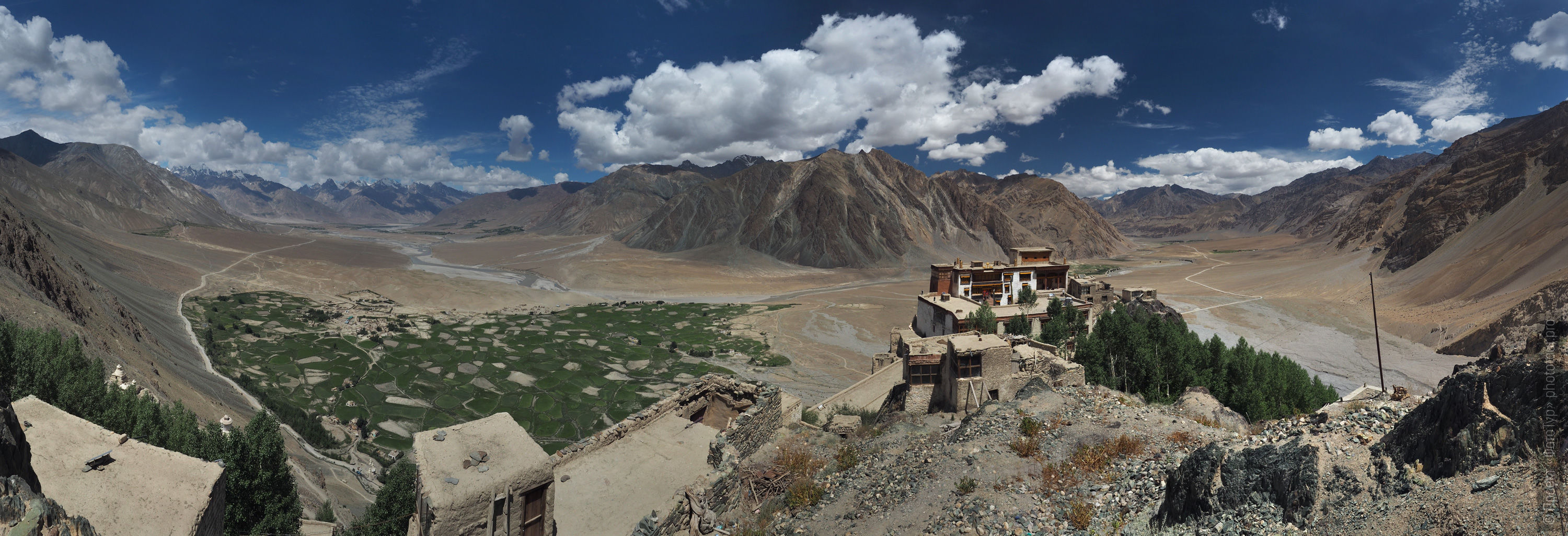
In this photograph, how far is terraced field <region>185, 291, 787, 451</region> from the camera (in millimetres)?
32812

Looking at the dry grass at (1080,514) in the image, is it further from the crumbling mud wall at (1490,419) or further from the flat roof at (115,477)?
the flat roof at (115,477)

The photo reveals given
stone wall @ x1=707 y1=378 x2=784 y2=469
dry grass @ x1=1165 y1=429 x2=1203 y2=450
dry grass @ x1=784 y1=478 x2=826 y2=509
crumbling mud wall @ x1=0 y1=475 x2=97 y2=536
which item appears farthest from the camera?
stone wall @ x1=707 y1=378 x2=784 y2=469

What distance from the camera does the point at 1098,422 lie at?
1312 cm

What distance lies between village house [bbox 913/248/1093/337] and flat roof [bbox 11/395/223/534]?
104ft

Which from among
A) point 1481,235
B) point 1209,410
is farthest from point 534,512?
point 1481,235

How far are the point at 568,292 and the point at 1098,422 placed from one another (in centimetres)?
8462

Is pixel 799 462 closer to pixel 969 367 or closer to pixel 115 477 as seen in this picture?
pixel 969 367

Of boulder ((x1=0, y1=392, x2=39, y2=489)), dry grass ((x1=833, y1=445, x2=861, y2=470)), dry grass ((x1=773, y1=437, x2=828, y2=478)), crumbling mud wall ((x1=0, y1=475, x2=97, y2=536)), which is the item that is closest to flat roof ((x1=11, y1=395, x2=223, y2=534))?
boulder ((x1=0, y1=392, x2=39, y2=489))

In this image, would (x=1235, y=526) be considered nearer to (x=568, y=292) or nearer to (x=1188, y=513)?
(x=1188, y=513)

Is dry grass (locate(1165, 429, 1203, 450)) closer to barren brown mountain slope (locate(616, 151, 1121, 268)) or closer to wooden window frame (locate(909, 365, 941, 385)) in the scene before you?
wooden window frame (locate(909, 365, 941, 385))

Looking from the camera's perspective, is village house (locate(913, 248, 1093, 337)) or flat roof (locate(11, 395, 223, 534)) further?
village house (locate(913, 248, 1093, 337))

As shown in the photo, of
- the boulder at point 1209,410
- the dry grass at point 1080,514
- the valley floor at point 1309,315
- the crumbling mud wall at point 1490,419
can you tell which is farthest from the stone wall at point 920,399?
the valley floor at point 1309,315

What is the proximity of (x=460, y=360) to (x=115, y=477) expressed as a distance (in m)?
37.8

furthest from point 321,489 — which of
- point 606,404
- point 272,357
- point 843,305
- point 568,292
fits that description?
point 568,292
